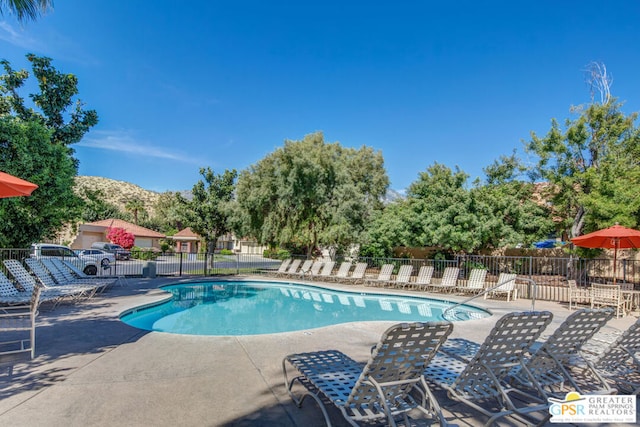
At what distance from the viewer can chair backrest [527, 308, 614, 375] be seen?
11.1ft

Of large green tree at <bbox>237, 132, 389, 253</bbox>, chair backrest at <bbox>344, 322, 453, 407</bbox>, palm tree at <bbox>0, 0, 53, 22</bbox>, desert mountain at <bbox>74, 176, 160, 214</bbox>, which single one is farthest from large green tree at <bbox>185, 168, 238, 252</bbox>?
desert mountain at <bbox>74, 176, 160, 214</bbox>

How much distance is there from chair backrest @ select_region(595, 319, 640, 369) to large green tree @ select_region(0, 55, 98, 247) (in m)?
12.7

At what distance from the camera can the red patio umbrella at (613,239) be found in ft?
29.9

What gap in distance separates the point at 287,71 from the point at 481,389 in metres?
18.9

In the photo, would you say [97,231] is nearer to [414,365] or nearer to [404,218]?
[404,218]

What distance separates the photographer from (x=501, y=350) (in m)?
3.10

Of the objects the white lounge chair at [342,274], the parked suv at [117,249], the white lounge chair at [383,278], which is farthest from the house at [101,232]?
the white lounge chair at [383,278]

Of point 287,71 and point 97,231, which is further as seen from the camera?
point 97,231

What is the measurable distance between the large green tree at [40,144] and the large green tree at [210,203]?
1400cm

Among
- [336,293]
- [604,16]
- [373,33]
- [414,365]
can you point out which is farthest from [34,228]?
[604,16]

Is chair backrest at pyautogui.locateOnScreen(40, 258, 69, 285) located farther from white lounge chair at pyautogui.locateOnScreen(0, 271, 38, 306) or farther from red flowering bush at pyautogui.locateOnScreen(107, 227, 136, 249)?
red flowering bush at pyautogui.locateOnScreen(107, 227, 136, 249)

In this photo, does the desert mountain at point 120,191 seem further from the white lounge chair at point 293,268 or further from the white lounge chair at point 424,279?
the white lounge chair at point 424,279

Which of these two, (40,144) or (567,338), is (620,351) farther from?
(40,144)

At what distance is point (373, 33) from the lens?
1673cm
